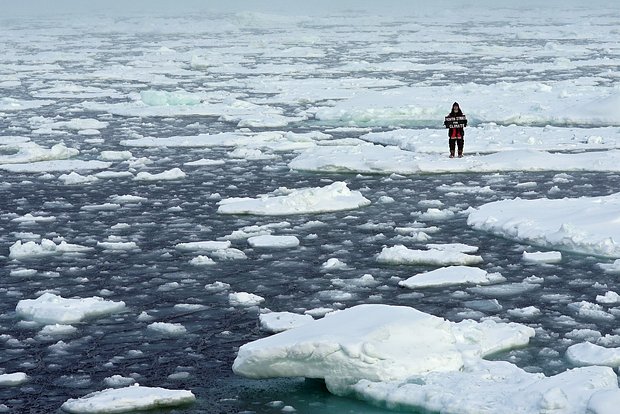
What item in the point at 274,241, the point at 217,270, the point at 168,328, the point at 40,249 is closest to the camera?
the point at 168,328

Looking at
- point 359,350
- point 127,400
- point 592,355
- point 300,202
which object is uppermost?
point 359,350

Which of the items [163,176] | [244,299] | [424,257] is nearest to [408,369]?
[244,299]

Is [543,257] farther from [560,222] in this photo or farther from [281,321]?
[281,321]

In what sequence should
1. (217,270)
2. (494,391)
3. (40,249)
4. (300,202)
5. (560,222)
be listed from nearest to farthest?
(494,391)
(217,270)
(40,249)
(560,222)
(300,202)

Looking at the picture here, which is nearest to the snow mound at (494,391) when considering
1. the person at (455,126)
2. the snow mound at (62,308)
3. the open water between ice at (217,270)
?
the open water between ice at (217,270)

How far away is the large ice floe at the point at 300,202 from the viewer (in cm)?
1407

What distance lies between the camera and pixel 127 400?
24.9 feet

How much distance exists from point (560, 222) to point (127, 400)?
6396 mm

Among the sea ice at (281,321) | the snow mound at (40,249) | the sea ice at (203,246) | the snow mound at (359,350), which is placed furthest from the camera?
the sea ice at (203,246)

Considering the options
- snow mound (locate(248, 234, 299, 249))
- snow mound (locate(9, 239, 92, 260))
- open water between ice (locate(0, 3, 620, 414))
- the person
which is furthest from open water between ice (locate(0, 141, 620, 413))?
the person

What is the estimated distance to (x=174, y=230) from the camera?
43.3 feet

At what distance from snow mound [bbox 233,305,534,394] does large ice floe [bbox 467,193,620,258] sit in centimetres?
372

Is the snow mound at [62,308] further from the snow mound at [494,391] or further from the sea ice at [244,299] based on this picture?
the snow mound at [494,391]

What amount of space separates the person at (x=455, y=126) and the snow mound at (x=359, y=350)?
29.3 ft
